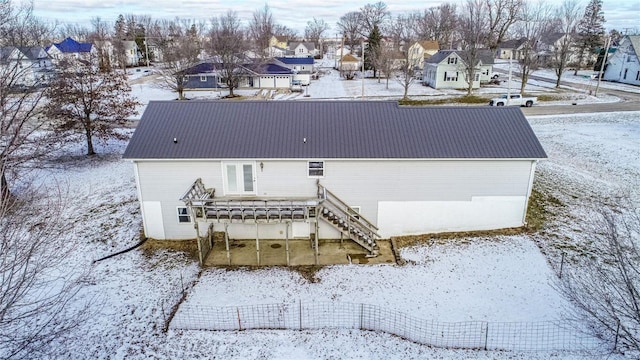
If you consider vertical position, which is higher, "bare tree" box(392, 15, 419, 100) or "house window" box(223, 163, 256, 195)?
"bare tree" box(392, 15, 419, 100)

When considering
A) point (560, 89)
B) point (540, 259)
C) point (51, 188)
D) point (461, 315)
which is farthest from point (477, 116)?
point (560, 89)

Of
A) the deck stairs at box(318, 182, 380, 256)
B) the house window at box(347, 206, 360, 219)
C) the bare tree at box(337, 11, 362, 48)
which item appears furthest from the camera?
the bare tree at box(337, 11, 362, 48)

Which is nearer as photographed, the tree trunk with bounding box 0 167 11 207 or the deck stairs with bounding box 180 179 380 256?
the tree trunk with bounding box 0 167 11 207

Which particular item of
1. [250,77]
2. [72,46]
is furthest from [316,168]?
[72,46]

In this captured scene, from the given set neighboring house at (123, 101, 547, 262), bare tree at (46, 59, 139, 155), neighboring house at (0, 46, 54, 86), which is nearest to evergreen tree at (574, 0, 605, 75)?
neighboring house at (123, 101, 547, 262)

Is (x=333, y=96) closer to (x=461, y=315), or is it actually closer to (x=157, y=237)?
(x=157, y=237)

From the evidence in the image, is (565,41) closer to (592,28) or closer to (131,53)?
(592,28)

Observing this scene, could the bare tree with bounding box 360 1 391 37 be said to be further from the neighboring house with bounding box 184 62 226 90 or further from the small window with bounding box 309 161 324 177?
the small window with bounding box 309 161 324 177

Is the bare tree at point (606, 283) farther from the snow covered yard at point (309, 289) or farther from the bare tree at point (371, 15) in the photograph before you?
the bare tree at point (371, 15)
